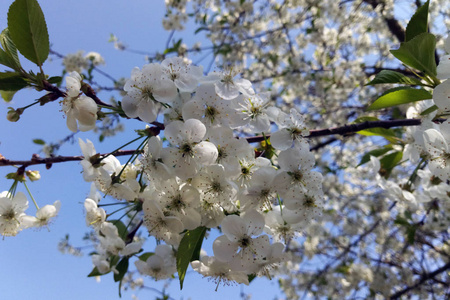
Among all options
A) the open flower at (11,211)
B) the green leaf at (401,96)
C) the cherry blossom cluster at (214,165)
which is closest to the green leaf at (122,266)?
the open flower at (11,211)

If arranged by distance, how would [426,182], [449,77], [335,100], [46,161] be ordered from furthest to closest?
1. [335,100]
2. [426,182]
3. [46,161]
4. [449,77]

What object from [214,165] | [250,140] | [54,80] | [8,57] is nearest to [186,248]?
[214,165]

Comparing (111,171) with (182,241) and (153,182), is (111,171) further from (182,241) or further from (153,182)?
(182,241)

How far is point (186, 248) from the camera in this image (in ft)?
3.62

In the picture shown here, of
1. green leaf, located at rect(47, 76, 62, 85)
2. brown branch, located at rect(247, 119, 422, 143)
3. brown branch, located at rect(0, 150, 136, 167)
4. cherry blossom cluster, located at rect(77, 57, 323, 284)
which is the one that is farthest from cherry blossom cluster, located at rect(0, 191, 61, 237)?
brown branch, located at rect(247, 119, 422, 143)

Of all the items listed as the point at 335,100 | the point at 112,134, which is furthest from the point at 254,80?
the point at 112,134

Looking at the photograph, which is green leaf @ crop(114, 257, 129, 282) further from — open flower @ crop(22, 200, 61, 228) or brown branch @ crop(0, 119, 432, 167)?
brown branch @ crop(0, 119, 432, 167)

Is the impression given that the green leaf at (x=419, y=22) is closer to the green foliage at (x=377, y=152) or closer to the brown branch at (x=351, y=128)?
the brown branch at (x=351, y=128)

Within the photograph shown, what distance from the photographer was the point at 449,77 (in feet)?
2.75

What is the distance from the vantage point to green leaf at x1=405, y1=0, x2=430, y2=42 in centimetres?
104

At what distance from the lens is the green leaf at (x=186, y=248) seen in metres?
1.09

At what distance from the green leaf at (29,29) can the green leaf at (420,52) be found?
1121mm

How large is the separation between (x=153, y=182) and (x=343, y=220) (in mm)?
5369

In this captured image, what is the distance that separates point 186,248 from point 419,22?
45.5 inches
